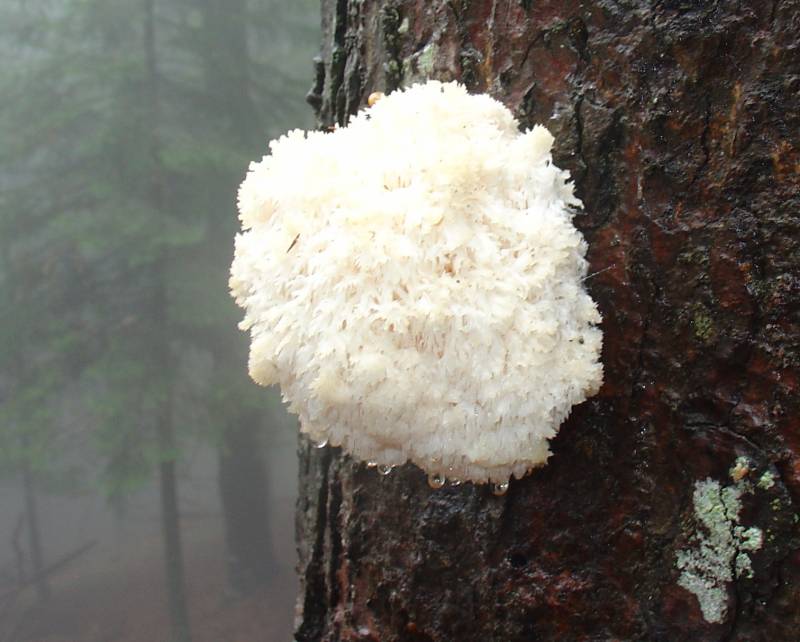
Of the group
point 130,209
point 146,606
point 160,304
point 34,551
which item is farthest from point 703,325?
point 34,551

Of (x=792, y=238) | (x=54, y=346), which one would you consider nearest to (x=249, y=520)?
(x=54, y=346)

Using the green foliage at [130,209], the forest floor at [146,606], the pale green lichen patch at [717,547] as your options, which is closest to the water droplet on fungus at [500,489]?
the pale green lichen patch at [717,547]

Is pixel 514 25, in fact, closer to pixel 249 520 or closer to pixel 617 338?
pixel 617 338

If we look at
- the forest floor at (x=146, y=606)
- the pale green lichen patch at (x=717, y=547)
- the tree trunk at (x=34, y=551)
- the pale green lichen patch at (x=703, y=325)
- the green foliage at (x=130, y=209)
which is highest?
the green foliage at (x=130, y=209)

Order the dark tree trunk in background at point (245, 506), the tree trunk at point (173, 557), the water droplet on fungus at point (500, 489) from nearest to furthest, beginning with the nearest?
the water droplet on fungus at point (500, 489) < the tree trunk at point (173, 557) < the dark tree trunk in background at point (245, 506)

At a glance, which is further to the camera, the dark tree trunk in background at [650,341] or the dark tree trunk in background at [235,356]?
the dark tree trunk in background at [235,356]

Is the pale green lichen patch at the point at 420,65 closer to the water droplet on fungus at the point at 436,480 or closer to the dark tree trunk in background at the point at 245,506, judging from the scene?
the water droplet on fungus at the point at 436,480

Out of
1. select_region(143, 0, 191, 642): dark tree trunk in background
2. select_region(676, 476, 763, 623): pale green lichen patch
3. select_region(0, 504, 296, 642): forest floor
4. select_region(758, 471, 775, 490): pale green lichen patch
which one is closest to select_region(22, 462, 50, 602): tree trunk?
select_region(0, 504, 296, 642): forest floor

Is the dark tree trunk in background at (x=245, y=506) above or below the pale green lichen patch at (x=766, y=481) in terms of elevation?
below
